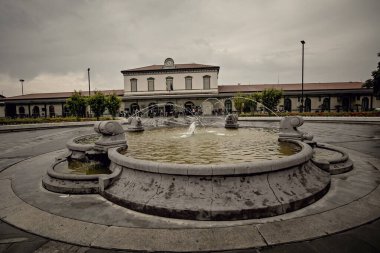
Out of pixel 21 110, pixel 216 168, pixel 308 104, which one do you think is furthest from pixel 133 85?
pixel 216 168

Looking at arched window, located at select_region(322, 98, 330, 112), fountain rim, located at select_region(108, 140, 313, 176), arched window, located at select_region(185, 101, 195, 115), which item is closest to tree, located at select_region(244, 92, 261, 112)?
arched window, located at select_region(185, 101, 195, 115)

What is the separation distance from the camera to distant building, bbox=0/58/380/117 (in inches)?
1583

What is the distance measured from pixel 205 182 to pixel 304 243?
1.71 m

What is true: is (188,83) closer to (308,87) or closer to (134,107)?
(134,107)

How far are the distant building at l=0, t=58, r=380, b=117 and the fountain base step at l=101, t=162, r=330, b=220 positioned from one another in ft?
118

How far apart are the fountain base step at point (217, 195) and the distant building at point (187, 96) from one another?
3585 cm

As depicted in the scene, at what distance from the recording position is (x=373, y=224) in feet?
11.9

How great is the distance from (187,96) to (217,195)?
3799cm

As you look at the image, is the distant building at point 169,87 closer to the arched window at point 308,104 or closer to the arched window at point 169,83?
the arched window at point 169,83

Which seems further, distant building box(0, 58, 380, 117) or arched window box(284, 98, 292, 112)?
arched window box(284, 98, 292, 112)

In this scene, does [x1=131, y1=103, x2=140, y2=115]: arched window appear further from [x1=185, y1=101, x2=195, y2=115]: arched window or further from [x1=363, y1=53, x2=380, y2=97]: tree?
[x1=363, y1=53, x2=380, y2=97]: tree

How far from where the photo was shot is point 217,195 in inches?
156

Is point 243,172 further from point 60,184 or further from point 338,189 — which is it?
point 60,184

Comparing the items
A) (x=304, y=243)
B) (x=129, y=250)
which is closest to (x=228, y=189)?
(x=304, y=243)
